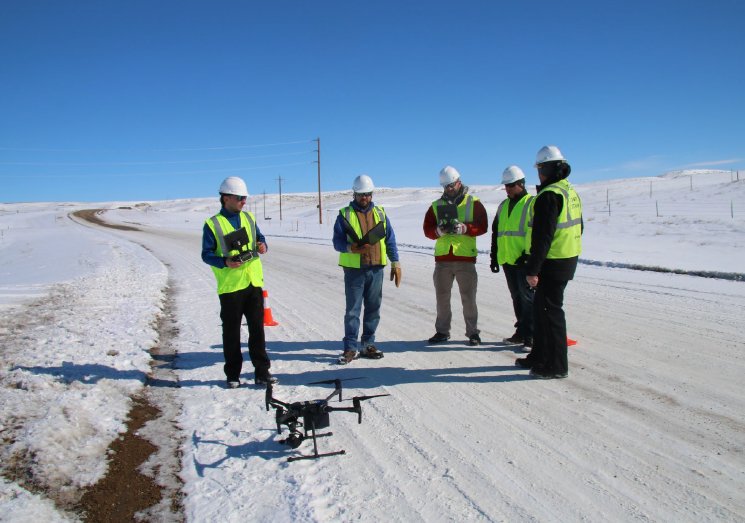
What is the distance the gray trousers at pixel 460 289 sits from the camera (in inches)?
243

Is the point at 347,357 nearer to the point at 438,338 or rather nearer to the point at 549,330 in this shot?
the point at 438,338

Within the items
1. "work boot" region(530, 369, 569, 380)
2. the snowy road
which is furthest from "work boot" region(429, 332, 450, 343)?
"work boot" region(530, 369, 569, 380)

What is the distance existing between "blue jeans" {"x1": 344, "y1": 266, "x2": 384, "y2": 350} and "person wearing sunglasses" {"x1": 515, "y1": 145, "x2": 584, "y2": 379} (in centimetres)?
177

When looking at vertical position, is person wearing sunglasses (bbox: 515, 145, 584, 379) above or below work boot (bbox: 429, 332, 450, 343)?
above

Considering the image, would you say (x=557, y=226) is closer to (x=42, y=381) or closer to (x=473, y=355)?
(x=473, y=355)

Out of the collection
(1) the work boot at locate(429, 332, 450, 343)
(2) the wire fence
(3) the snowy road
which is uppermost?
(2) the wire fence

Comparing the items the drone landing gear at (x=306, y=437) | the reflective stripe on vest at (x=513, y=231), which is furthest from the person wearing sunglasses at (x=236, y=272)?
the reflective stripe on vest at (x=513, y=231)

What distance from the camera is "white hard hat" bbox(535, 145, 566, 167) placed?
16.3 feet

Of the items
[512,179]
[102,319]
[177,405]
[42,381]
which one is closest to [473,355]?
[512,179]

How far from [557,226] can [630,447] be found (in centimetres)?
214

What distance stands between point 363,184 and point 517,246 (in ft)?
6.40

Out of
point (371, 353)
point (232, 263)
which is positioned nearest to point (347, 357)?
point (371, 353)

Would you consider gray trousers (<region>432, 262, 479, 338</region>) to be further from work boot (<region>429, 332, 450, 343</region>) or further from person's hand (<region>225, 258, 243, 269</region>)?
person's hand (<region>225, 258, 243, 269</region>)

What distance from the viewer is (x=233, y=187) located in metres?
4.94
